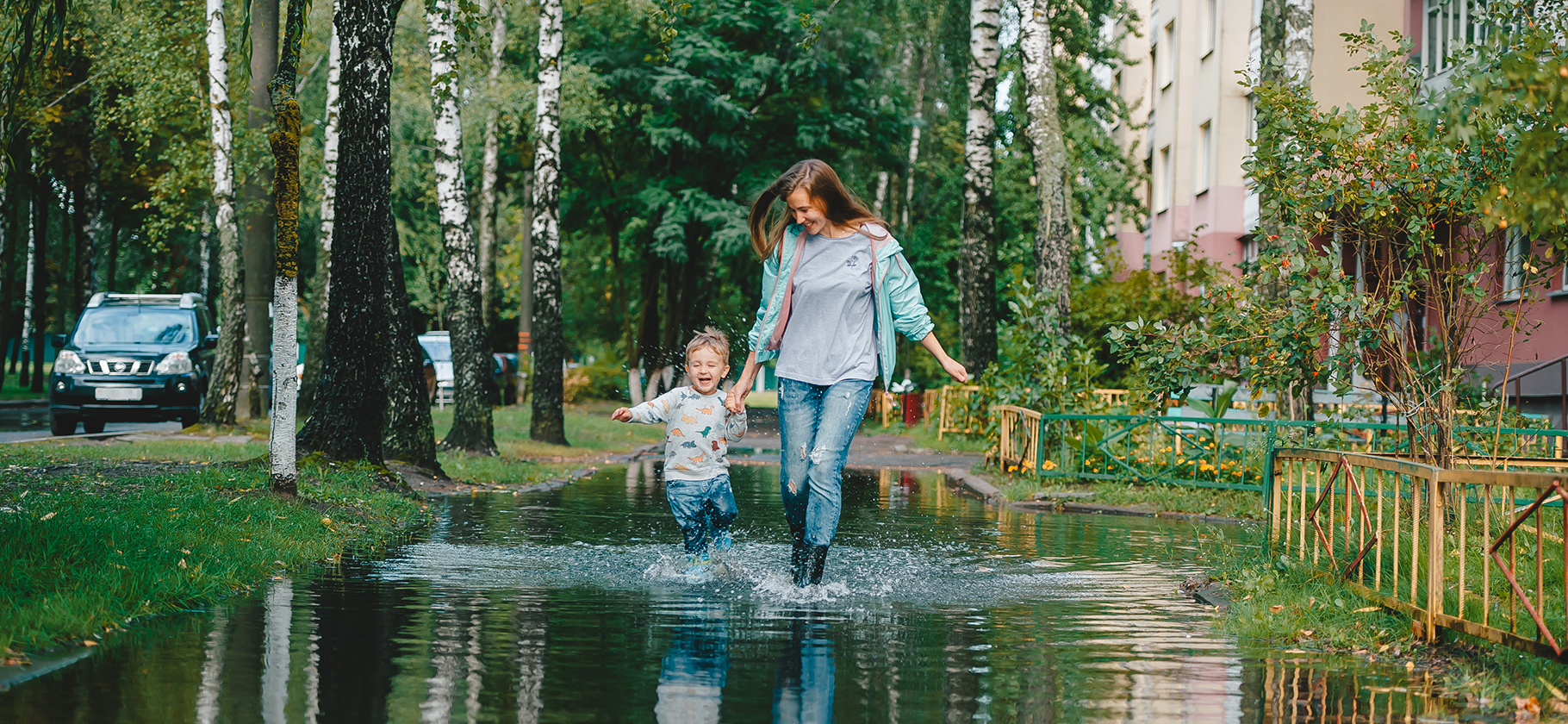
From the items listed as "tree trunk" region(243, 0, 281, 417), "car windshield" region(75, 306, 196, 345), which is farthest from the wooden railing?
"car windshield" region(75, 306, 196, 345)

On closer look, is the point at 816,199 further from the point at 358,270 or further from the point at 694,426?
the point at 358,270

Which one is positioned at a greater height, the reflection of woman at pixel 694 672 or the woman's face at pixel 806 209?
the woman's face at pixel 806 209

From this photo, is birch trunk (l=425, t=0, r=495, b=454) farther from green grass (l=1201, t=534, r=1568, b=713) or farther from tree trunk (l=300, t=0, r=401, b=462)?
green grass (l=1201, t=534, r=1568, b=713)

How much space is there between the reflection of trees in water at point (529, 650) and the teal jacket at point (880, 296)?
163 cm

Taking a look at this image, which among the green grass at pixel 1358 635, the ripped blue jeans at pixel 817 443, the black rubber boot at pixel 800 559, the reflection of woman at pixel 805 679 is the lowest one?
the reflection of woman at pixel 805 679

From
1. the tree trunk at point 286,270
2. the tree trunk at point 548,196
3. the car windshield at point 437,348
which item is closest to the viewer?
the tree trunk at point 286,270

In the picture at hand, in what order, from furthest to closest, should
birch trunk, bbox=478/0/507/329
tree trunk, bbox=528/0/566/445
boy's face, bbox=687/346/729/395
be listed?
birch trunk, bbox=478/0/507/329 → tree trunk, bbox=528/0/566/445 → boy's face, bbox=687/346/729/395

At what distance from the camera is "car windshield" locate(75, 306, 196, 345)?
73.0 feet

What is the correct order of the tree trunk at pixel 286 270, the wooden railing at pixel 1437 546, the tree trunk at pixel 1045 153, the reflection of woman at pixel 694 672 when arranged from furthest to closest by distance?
1. the tree trunk at pixel 1045 153
2. the tree trunk at pixel 286 270
3. the wooden railing at pixel 1437 546
4. the reflection of woman at pixel 694 672

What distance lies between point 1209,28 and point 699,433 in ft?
96.7

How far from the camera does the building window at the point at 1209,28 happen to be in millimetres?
33312

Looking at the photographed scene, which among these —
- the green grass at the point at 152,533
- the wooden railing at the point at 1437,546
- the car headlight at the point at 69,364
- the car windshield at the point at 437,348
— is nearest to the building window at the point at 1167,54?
the car windshield at the point at 437,348

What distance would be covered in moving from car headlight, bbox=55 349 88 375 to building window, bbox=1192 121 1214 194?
77.4ft

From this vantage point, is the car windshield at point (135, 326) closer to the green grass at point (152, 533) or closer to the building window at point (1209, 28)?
the green grass at point (152, 533)
